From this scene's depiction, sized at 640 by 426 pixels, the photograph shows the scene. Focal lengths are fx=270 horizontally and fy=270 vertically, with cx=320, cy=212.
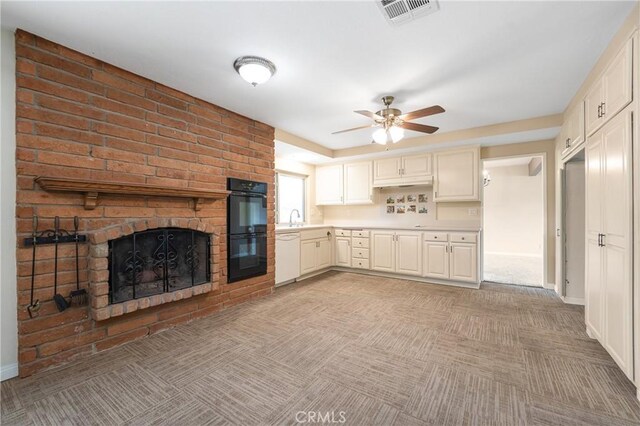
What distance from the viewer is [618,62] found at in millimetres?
1938

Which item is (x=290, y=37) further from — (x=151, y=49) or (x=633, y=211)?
(x=633, y=211)

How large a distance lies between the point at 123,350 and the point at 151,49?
2541 mm

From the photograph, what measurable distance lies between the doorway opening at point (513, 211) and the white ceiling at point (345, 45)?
492cm

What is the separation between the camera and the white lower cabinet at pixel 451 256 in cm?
419

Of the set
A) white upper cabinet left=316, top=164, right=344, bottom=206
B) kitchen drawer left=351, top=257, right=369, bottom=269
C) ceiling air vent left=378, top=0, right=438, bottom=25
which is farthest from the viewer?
white upper cabinet left=316, top=164, right=344, bottom=206

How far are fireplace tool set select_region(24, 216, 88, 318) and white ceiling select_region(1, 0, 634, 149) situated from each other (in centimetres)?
145

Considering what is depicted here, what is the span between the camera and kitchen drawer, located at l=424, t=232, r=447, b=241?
14.5 feet

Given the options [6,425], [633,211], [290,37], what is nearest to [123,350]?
[6,425]

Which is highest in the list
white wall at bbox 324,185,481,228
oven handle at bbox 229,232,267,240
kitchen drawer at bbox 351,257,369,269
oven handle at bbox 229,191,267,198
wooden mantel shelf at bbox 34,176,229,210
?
oven handle at bbox 229,191,267,198

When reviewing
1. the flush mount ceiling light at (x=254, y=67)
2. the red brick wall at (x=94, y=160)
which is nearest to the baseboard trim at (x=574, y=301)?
the red brick wall at (x=94, y=160)

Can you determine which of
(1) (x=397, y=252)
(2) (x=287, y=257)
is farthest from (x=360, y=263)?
(2) (x=287, y=257)

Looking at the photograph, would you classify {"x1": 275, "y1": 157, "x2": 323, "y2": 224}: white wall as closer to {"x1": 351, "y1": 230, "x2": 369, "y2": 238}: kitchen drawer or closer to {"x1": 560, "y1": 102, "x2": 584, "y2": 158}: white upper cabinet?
{"x1": 351, "y1": 230, "x2": 369, "y2": 238}: kitchen drawer

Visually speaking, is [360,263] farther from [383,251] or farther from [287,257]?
[287,257]

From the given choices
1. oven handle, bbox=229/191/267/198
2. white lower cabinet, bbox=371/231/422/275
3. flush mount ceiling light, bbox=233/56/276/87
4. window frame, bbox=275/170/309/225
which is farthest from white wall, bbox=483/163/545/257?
flush mount ceiling light, bbox=233/56/276/87
